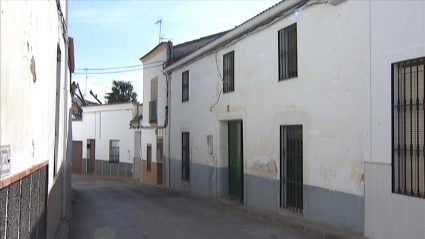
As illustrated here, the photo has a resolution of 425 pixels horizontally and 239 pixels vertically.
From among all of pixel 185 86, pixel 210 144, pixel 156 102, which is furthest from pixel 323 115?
pixel 156 102

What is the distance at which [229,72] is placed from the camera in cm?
1330

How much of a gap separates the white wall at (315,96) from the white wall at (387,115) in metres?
0.27

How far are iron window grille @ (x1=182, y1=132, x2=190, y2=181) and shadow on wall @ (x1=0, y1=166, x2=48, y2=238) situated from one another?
1216 centimetres

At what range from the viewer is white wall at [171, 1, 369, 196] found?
777 centimetres

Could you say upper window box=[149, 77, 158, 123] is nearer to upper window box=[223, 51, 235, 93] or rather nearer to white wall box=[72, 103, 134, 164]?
white wall box=[72, 103, 134, 164]

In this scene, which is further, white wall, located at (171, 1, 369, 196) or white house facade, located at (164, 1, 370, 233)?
white house facade, located at (164, 1, 370, 233)

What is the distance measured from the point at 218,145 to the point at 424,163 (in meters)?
8.12

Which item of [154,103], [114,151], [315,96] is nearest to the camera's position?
[315,96]

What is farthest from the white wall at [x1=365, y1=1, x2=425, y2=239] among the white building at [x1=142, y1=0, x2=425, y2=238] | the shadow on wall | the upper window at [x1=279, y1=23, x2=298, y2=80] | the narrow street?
the shadow on wall

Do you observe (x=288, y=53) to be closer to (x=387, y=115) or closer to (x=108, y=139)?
(x=387, y=115)

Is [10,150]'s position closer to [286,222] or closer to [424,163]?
[424,163]

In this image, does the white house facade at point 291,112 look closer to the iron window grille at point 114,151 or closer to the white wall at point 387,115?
the white wall at point 387,115

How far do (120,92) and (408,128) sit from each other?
132 feet

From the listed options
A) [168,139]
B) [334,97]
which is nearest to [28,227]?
[334,97]
